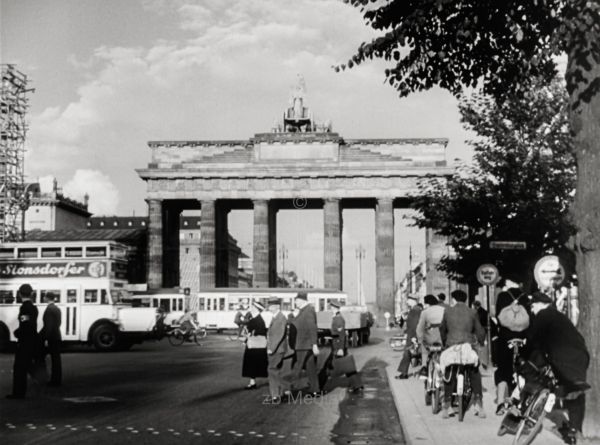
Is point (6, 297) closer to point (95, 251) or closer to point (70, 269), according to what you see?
point (70, 269)

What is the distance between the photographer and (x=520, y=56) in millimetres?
13430

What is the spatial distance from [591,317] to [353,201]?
244 feet

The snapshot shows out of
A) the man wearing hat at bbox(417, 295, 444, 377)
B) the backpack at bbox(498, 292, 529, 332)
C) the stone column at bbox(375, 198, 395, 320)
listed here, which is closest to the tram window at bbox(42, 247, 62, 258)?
the man wearing hat at bbox(417, 295, 444, 377)

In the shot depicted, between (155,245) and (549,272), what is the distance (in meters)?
67.6

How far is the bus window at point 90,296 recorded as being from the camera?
34.0 metres

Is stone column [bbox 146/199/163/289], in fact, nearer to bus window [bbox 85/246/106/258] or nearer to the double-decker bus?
the double-decker bus

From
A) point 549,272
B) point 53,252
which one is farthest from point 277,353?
point 53,252

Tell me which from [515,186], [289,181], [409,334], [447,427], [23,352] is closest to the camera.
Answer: [447,427]

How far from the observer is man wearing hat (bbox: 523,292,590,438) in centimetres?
963

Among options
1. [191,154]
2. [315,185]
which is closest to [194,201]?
[191,154]

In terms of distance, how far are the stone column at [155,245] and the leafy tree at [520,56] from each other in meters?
70.2

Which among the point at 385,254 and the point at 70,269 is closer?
the point at 70,269

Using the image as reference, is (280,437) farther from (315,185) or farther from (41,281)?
(315,185)

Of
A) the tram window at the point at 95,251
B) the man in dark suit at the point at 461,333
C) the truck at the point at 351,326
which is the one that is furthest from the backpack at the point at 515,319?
the tram window at the point at 95,251
